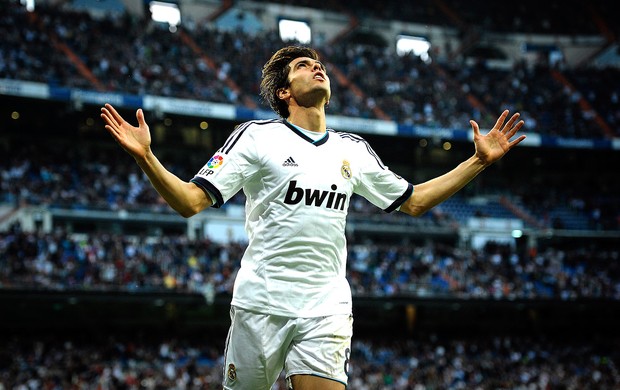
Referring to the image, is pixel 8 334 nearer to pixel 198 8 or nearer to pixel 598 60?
pixel 198 8

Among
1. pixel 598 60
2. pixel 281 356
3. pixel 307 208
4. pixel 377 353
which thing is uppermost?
pixel 598 60

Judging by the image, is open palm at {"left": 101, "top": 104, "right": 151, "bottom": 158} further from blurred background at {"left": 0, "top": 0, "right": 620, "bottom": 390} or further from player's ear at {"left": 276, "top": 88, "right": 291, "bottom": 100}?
blurred background at {"left": 0, "top": 0, "right": 620, "bottom": 390}

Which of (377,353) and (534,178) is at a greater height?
(534,178)

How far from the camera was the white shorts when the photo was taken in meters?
3.84

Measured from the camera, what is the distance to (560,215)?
123 ft

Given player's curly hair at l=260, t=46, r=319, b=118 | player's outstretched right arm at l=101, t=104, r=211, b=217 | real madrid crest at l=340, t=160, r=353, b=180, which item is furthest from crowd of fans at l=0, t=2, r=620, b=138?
real madrid crest at l=340, t=160, r=353, b=180

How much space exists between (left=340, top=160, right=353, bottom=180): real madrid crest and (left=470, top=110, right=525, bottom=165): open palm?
0.83 metres

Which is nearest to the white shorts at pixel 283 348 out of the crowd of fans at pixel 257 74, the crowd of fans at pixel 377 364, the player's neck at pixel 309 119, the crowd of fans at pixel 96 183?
the player's neck at pixel 309 119

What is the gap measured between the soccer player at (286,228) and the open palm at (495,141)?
811 mm

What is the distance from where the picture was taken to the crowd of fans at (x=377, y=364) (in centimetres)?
2139

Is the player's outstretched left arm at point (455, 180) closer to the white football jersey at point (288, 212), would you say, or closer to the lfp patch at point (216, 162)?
the white football jersey at point (288, 212)

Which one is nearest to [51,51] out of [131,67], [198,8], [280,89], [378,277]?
[131,67]

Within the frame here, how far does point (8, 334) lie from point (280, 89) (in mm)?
23427

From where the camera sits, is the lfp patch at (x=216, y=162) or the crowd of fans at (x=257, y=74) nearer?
the lfp patch at (x=216, y=162)
